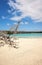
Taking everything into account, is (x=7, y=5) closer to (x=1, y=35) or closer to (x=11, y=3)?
(x=11, y=3)

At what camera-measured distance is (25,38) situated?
54.9 inches

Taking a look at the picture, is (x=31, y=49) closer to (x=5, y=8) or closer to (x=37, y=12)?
(x=37, y=12)

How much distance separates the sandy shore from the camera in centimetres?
130

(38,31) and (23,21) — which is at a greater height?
(23,21)

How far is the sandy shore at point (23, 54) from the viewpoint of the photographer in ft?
4.26

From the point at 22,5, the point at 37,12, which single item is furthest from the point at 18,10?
the point at 37,12

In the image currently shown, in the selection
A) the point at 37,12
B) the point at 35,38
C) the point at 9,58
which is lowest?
the point at 9,58

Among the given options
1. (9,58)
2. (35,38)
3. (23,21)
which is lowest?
(9,58)

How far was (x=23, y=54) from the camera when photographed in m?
1.33

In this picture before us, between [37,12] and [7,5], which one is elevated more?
[7,5]

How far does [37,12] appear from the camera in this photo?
1.33m

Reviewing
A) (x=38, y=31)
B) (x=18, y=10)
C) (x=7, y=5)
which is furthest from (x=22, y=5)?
(x=38, y=31)

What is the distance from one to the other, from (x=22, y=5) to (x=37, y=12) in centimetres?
20

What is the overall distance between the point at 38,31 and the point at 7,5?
0.50 metres
